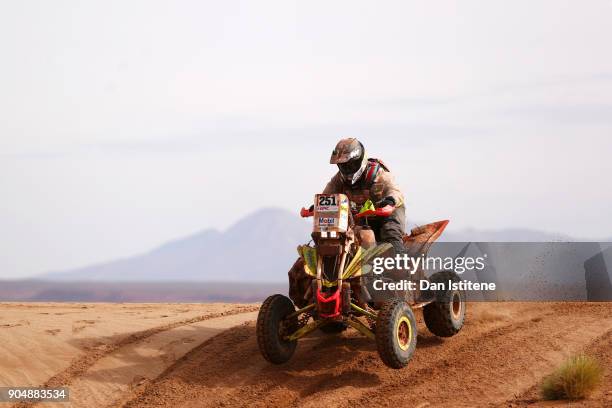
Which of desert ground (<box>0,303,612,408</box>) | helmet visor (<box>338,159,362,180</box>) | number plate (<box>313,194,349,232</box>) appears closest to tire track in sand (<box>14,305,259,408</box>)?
desert ground (<box>0,303,612,408</box>)

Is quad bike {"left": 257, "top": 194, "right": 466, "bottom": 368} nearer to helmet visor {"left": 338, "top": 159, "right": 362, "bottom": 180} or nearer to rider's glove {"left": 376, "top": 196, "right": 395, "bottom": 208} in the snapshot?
rider's glove {"left": 376, "top": 196, "right": 395, "bottom": 208}

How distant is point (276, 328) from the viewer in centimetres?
1194

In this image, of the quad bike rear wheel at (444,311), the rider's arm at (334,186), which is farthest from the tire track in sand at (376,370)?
the rider's arm at (334,186)

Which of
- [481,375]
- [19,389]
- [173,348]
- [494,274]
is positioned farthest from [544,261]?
[19,389]

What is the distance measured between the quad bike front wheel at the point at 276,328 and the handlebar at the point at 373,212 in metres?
1.34

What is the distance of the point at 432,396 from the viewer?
35.5 feet

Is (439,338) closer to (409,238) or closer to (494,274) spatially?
(409,238)

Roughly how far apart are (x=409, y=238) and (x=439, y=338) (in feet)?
5.54

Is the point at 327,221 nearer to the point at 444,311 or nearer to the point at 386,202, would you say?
the point at 386,202

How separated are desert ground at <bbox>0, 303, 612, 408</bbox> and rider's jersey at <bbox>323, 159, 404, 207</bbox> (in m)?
2.34

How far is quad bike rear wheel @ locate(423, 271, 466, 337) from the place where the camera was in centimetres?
1309

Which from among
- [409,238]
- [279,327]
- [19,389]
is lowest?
[19,389]

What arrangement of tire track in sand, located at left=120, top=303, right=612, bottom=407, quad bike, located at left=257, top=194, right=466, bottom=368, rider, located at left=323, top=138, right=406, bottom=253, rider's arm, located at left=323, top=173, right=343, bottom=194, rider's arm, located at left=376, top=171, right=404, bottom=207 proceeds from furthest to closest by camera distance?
rider's arm, located at left=323, top=173, right=343, bottom=194
rider's arm, located at left=376, top=171, right=404, bottom=207
rider, located at left=323, top=138, right=406, bottom=253
quad bike, located at left=257, top=194, right=466, bottom=368
tire track in sand, located at left=120, top=303, right=612, bottom=407

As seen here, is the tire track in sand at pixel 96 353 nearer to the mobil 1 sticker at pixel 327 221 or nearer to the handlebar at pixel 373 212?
the handlebar at pixel 373 212
